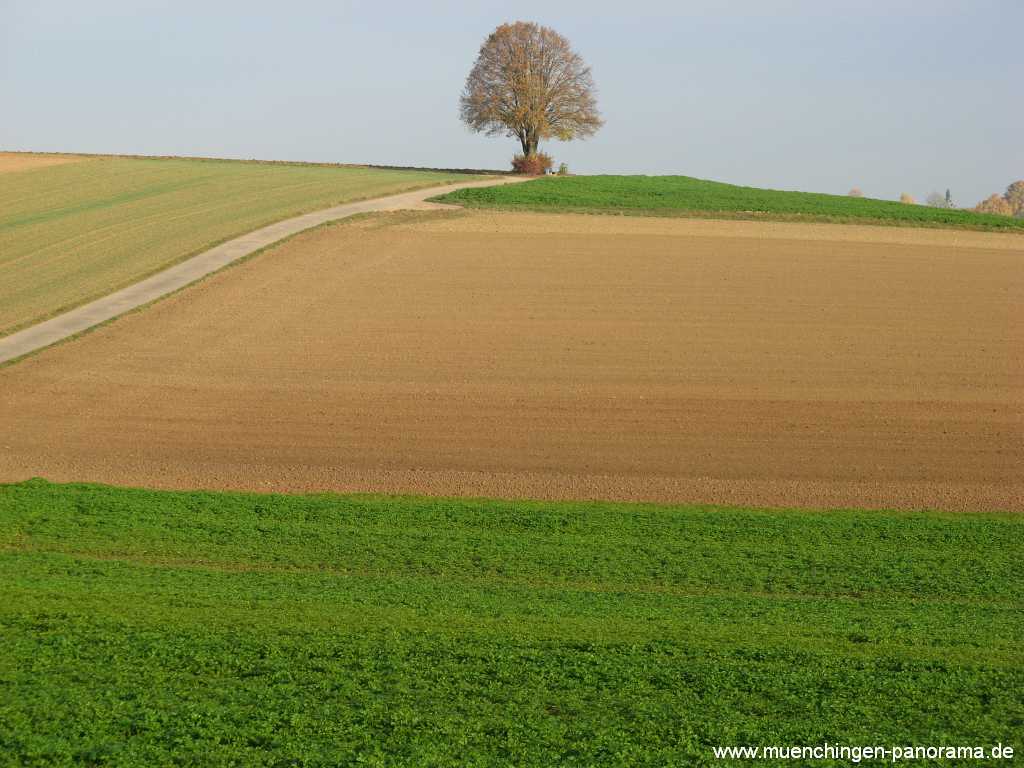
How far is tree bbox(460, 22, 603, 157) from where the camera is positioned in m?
66.4

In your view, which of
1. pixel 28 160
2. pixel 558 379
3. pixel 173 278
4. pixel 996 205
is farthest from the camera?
pixel 996 205

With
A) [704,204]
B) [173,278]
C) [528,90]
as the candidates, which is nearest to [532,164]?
[528,90]

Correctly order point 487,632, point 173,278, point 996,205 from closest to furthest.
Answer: point 487,632 → point 173,278 → point 996,205

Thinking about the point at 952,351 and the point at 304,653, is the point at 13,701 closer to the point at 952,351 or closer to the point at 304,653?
the point at 304,653

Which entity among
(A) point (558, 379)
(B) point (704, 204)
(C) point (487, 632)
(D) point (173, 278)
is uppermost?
(B) point (704, 204)

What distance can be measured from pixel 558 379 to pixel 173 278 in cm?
1310

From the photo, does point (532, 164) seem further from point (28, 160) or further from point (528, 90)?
point (28, 160)

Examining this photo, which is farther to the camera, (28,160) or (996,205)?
(996,205)

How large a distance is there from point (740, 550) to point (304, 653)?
597 centimetres

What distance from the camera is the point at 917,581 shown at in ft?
39.8

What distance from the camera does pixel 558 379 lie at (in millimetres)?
21953

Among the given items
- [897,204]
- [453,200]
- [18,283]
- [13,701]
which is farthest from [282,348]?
[897,204]

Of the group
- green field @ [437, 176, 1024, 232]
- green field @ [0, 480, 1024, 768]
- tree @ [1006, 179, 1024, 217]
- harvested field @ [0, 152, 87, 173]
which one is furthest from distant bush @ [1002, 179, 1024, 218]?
green field @ [0, 480, 1024, 768]

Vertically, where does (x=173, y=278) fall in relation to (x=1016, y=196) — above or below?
below
